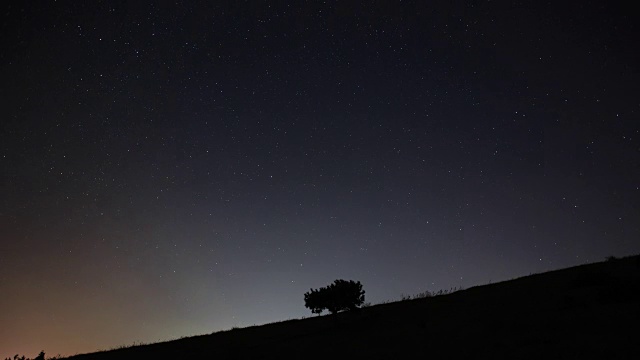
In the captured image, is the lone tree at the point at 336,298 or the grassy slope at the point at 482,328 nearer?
the grassy slope at the point at 482,328

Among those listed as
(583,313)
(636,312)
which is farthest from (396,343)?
(636,312)

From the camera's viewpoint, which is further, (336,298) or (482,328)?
(336,298)

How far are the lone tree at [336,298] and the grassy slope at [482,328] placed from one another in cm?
130

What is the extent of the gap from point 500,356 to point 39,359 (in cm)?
2994

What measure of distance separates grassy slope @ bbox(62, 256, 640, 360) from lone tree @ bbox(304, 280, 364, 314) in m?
1.30

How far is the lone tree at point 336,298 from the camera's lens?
2675 cm

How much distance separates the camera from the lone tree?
26.8 m

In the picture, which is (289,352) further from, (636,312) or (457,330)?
(636,312)

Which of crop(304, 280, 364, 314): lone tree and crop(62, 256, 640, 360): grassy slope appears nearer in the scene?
crop(62, 256, 640, 360): grassy slope

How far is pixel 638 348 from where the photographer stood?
1241 cm

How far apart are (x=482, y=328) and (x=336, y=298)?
1016cm

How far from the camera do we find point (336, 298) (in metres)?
26.8

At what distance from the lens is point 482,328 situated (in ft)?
60.7

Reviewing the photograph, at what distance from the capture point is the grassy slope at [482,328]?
1470cm
